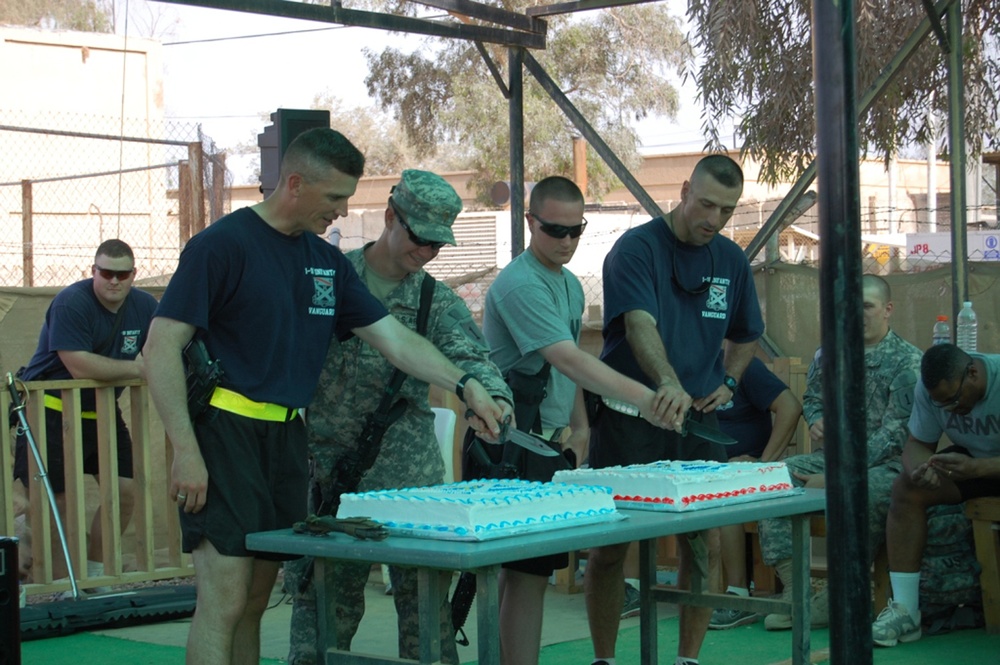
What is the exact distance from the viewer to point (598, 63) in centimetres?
3381

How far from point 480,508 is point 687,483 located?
87cm

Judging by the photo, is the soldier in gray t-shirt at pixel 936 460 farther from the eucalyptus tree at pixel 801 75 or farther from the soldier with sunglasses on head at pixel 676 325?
the eucalyptus tree at pixel 801 75

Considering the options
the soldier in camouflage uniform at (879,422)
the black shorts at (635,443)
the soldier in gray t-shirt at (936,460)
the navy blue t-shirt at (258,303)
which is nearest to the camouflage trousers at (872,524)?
the soldier in camouflage uniform at (879,422)

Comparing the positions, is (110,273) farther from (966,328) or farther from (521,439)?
(966,328)

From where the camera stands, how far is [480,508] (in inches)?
132

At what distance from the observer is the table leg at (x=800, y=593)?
4.46 m

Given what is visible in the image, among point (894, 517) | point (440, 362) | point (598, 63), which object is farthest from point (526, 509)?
point (598, 63)

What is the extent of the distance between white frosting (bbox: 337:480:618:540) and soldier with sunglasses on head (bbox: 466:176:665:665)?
759mm

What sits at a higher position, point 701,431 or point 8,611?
point 701,431

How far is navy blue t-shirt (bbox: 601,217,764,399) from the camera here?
4.89 m

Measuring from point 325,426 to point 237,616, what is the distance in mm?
853

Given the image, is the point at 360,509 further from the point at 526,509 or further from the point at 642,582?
the point at 642,582

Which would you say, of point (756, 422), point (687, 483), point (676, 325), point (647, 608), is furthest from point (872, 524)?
point (687, 483)

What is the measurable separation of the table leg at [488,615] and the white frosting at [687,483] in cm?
83
